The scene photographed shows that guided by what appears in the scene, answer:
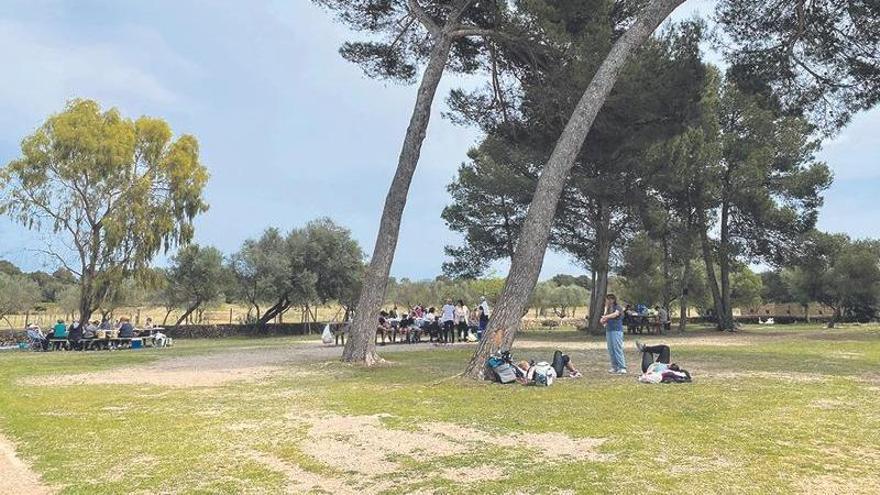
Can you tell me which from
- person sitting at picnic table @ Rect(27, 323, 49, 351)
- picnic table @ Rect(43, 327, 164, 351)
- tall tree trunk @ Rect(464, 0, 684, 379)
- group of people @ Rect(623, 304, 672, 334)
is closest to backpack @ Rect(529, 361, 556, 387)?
tall tree trunk @ Rect(464, 0, 684, 379)

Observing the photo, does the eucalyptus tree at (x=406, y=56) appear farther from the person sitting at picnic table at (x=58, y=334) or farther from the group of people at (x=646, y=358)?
the person sitting at picnic table at (x=58, y=334)

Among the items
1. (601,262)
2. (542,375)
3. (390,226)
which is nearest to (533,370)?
(542,375)

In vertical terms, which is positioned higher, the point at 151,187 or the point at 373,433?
the point at 151,187

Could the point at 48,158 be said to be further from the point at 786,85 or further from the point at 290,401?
the point at 786,85

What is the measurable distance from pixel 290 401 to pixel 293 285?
2863cm

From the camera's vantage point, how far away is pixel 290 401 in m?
8.62

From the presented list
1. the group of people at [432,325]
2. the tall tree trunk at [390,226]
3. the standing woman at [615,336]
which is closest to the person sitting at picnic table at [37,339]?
the group of people at [432,325]

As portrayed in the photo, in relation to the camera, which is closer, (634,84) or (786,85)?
(634,84)

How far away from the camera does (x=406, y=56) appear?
17719 millimetres

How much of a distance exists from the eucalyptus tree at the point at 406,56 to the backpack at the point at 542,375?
4.48 m

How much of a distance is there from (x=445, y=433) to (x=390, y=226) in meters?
7.99

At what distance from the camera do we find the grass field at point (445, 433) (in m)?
4.80

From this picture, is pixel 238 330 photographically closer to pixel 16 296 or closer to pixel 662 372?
pixel 16 296

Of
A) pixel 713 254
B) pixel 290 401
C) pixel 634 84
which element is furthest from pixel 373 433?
pixel 713 254
